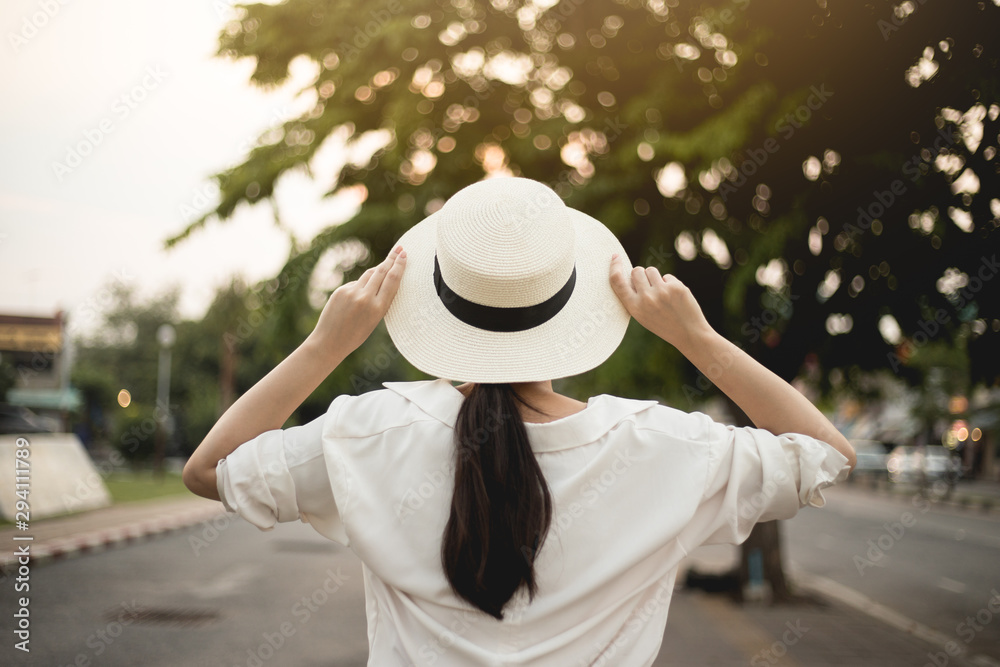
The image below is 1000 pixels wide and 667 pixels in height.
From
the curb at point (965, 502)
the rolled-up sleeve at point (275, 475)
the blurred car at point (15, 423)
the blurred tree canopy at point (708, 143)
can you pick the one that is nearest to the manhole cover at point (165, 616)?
the blurred tree canopy at point (708, 143)

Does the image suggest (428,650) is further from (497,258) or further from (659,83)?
(659,83)

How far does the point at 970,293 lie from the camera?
5559 mm

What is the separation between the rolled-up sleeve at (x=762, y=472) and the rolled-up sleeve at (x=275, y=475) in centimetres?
67

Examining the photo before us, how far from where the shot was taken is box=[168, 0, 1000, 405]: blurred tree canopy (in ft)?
16.8

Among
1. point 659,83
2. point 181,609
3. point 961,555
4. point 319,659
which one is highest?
point 659,83

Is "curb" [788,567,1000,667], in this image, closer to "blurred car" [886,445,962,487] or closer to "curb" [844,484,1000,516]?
"curb" [844,484,1000,516]

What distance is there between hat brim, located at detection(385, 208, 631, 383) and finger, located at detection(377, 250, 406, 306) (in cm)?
10

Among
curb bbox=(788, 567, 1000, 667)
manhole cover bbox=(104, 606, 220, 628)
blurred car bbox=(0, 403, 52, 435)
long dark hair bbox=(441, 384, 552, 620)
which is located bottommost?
blurred car bbox=(0, 403, 52, 435)

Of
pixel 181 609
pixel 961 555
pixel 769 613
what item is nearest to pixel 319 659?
pixel 181 609

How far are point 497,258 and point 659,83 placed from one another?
6.30 m

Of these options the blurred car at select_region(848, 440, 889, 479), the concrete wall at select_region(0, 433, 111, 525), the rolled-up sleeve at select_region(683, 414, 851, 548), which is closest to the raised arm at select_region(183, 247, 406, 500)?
the rolled-up sleeve at select_region(683, 414, 851, 548)

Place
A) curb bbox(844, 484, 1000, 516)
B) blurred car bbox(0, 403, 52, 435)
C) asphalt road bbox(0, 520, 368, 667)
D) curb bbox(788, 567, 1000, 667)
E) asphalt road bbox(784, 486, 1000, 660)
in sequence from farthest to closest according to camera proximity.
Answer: curb bbox(844, 484, 1000, 516), blurred car bbox(0, 403, 52, 435), asphalt road bbox(784, 486, 1000, 660), curb bbox(788, 567, 1000, 667), asphalt road bbox(0, 520, 368, 667)

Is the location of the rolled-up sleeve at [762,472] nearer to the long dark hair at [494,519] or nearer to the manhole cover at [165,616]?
the long dark hair at [494,519]

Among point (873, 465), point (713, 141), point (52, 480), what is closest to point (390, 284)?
point (713, 141)
